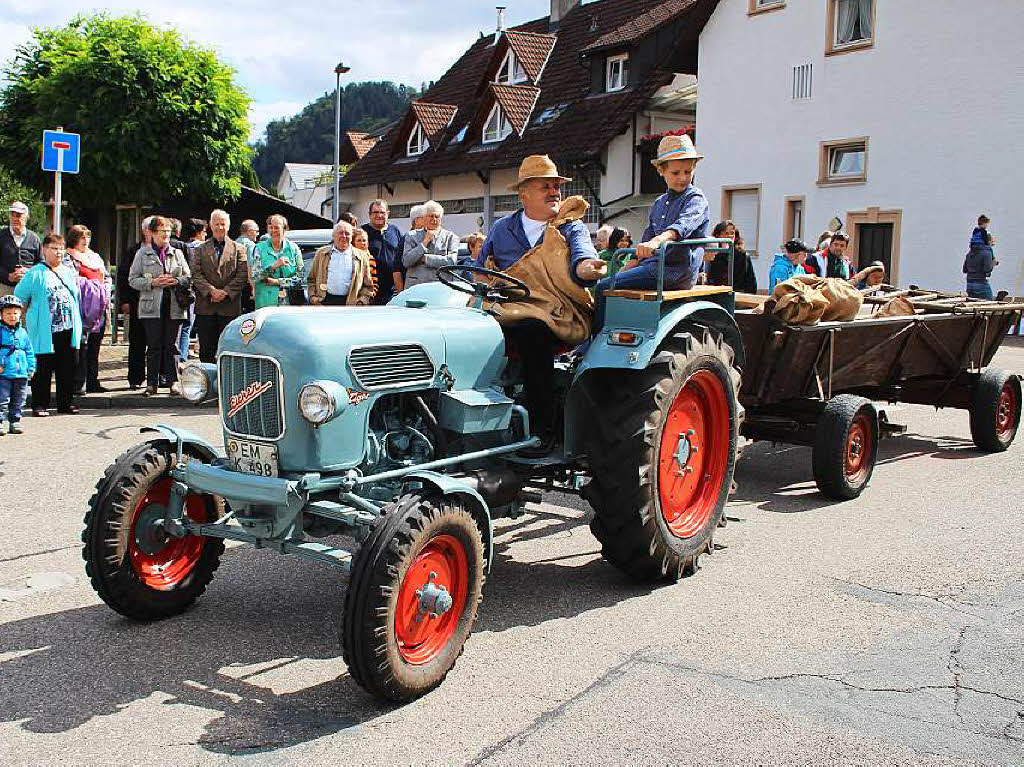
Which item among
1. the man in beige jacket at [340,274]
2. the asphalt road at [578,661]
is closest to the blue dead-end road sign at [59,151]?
the man in beige jacket at [340,274]

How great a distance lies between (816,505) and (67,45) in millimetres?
18356

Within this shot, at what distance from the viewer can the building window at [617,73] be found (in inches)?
1211

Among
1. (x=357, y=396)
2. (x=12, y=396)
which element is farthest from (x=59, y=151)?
(x=357, y=396)

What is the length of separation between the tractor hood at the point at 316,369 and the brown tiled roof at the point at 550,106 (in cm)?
2509

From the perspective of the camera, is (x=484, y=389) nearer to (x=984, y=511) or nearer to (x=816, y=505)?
(x=816, y=505)

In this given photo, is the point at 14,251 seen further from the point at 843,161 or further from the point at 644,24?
the point at 644,24

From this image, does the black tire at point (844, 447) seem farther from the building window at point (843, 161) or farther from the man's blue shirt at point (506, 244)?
the building window at point (843, 161)

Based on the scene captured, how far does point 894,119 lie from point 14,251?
18.6 metres

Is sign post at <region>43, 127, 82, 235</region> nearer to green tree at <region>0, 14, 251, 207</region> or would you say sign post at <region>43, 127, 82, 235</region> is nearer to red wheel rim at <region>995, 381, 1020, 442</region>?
green tree at <region>0, 14, 251, 207</region>

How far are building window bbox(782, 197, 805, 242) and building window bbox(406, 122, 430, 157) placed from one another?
15797 millimetres

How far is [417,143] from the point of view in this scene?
128 feet

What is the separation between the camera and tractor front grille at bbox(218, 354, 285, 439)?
4344 mm

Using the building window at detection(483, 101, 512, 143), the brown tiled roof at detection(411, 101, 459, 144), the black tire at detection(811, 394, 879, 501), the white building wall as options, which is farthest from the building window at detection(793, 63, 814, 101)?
the black tire at detection(811, 394, 879, 501)

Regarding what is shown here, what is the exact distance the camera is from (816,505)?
291 inches
